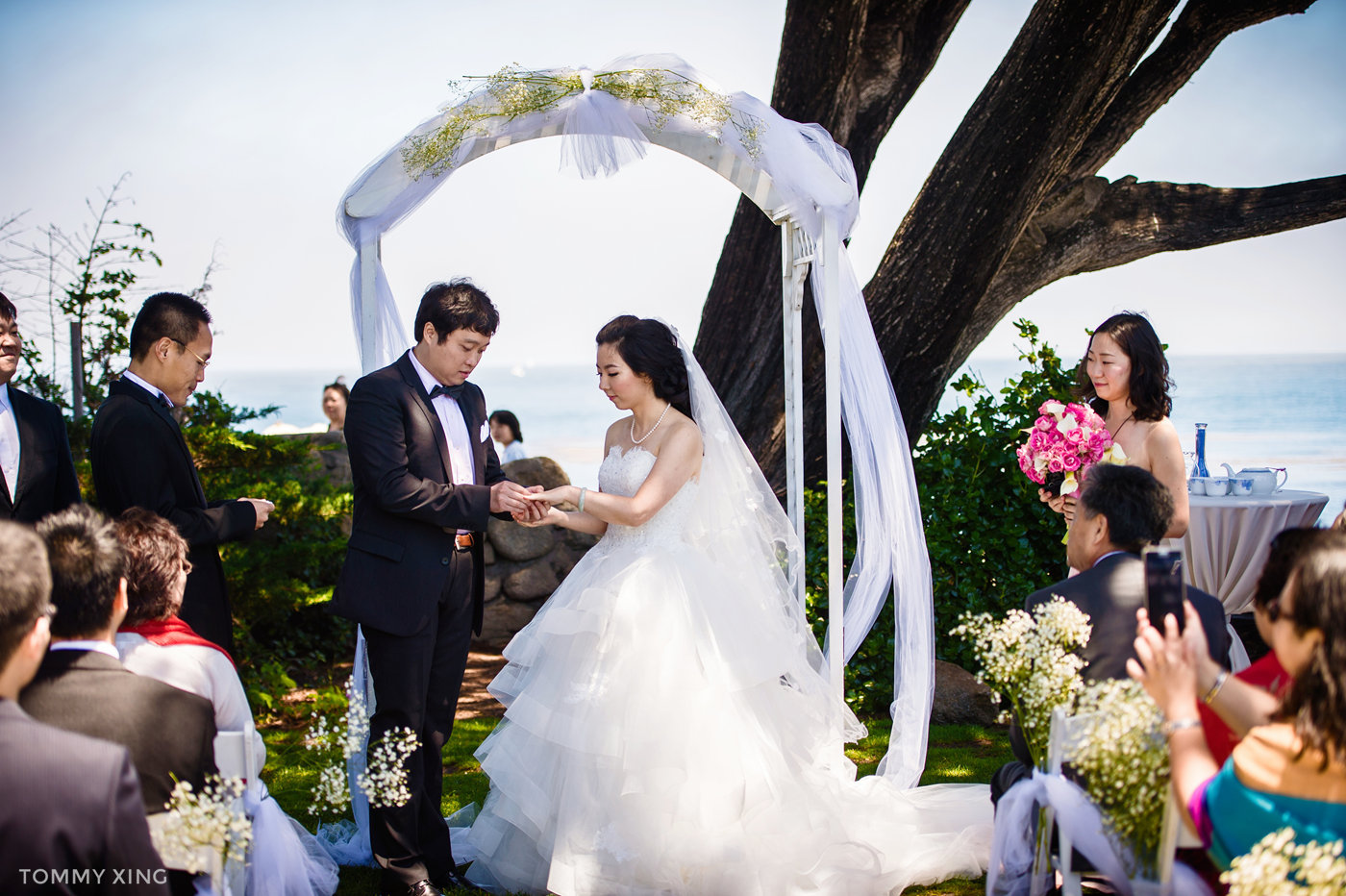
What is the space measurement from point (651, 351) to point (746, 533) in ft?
2.63

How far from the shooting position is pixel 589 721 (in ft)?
10.5

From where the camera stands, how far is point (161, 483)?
2.99 meters

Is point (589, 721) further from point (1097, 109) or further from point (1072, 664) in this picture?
point (1097, 109)

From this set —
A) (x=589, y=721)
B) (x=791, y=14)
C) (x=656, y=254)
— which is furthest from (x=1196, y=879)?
(x=656, y=254)

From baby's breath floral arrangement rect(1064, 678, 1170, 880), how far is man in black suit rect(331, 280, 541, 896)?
1.99m

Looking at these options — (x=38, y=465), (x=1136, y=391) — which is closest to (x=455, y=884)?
(x=38, y=465)

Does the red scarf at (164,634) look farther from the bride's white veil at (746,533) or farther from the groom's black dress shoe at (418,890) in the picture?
the bride's white veil at (746,533)

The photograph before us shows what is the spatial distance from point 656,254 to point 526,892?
1386 inches

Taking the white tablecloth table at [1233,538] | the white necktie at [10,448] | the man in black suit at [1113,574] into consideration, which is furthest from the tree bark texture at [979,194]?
the white necktie at [10,448]

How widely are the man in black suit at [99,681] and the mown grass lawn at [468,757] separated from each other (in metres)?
2.25

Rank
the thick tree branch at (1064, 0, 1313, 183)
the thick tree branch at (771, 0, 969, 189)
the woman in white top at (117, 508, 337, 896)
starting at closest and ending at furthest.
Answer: the woman in white top at (117, 508, 337, 896), the thick tree branch at (771, 0, 969, 189), the thick tree branch at (1064, 0, 1313, 183)

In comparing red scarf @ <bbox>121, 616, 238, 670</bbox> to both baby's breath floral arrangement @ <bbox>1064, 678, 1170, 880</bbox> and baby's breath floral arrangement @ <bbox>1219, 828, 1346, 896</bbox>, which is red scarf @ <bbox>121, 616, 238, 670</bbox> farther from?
baby's breath floral arrangement @ <bbox>1219, 828, 1346, 896</bbox>

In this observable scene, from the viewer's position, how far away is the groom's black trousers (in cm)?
316

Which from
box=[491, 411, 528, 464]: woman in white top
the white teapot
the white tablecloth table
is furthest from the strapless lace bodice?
box=[491, 411, 528, 464]: woman in white top
